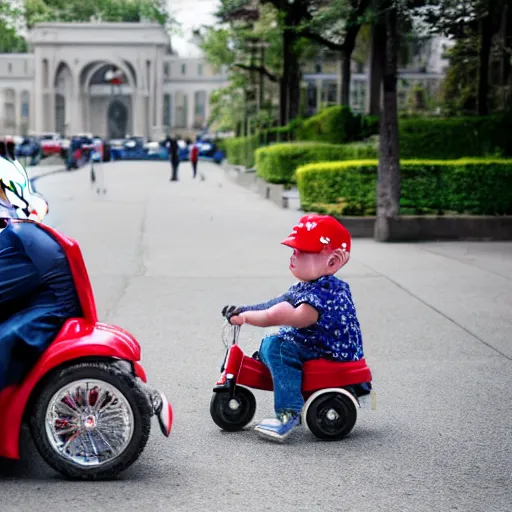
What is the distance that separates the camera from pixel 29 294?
4.39m

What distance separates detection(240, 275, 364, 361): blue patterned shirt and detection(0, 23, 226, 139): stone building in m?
98.2

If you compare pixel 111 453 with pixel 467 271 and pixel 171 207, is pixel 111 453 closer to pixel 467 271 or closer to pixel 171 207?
pixel 467 271

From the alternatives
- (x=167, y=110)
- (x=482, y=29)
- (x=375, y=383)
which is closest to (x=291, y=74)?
(x=482, y=29)

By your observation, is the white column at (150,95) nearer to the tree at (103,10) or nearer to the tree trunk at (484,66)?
the tree at (103,10)

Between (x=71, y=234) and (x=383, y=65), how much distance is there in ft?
19.5

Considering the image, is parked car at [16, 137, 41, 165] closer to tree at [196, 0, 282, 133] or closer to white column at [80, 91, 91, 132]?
tree at [196, 0, 282, 133]

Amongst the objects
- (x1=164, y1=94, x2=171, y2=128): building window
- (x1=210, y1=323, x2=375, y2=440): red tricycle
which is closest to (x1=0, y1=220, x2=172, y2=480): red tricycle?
(x1=210, y1=323, x2=375, y2=440): red tricycle

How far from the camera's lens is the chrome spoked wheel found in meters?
4.27

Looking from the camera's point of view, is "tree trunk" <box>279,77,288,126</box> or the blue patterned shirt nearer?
the blue patterned shirt

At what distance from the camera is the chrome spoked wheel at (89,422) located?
14.0ft

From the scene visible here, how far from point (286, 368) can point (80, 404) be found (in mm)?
1138

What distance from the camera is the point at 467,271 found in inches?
476

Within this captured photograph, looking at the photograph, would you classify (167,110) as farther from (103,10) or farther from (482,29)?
(482,29)

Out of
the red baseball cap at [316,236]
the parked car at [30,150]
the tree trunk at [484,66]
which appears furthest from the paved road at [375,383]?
the parked car at [30,150]
